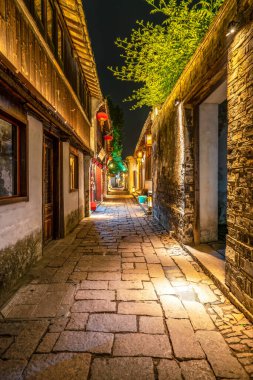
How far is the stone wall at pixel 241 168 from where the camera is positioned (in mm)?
3320

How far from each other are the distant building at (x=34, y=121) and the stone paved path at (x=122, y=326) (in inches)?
34.7

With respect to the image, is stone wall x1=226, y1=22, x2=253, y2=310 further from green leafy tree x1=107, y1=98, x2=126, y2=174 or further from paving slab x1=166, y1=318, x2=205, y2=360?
green leafy tree x1=107, y1=98, x2=126, y2=174

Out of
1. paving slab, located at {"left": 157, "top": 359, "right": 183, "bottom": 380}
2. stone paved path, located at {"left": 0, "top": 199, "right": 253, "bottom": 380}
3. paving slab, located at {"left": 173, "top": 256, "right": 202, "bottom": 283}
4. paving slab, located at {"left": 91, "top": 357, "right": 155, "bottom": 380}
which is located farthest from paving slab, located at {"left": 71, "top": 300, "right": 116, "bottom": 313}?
paving slab, located at {"left": 173, "top": 256, "right": 202, "bottom": 283}

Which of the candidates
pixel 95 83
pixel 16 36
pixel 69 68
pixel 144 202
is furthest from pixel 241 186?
pixel 144 202

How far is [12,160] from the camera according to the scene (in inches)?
193

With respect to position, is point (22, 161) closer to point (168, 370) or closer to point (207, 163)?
point (168, 370)

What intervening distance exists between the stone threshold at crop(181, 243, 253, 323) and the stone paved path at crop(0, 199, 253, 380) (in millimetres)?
107

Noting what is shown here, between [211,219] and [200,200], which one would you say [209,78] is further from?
[211,219]

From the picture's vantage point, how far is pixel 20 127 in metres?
4.92

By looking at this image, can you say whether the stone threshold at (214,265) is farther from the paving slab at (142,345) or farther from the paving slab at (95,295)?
the paving slab at (95,295)

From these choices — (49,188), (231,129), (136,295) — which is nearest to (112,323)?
(136,295)

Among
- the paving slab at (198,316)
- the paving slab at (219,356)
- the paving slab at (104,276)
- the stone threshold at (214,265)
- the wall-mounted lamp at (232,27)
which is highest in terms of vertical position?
the wall-mounted lamp at (232,27)

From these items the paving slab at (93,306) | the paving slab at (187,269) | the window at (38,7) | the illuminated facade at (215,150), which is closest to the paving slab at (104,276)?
the paving slab at (93,306)

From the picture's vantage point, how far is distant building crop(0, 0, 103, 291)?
419cm
